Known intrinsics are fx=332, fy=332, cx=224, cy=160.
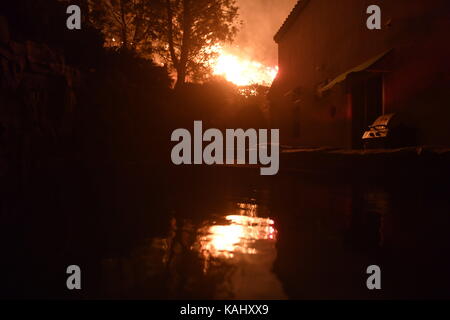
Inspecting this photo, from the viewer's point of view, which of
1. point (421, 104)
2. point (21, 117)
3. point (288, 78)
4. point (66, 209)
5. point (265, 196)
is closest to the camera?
point (66, 209)

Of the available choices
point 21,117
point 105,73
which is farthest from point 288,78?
point 21,117

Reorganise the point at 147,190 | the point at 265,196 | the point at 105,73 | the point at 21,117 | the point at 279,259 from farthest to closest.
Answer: the point at 105,73
the point at 21,117
the point at 147,190
the point at 265,196
the point at 279,259

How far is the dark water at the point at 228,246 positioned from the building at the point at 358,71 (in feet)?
16.3

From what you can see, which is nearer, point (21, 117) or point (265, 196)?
point (265, 196)

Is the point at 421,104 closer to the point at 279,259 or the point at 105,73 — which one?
the point at 279,259

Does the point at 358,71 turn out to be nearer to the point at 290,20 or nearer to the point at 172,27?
the point at 290,20

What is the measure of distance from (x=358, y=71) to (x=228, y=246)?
9201 millimetres

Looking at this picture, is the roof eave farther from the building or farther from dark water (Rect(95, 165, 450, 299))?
dark water (Rect(95, 165, 450, 299))

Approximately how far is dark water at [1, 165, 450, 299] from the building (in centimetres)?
496

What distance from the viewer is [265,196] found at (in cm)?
596

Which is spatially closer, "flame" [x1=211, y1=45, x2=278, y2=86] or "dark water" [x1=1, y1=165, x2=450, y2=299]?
"dark water" [x1=1, y1=165, x2=450, y2=299]

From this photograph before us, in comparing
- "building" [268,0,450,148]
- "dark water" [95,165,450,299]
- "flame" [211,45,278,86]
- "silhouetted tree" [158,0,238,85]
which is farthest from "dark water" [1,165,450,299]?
"flame" [211,45,278,86]

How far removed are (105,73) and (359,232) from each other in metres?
11.7

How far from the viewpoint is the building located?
352 inches
